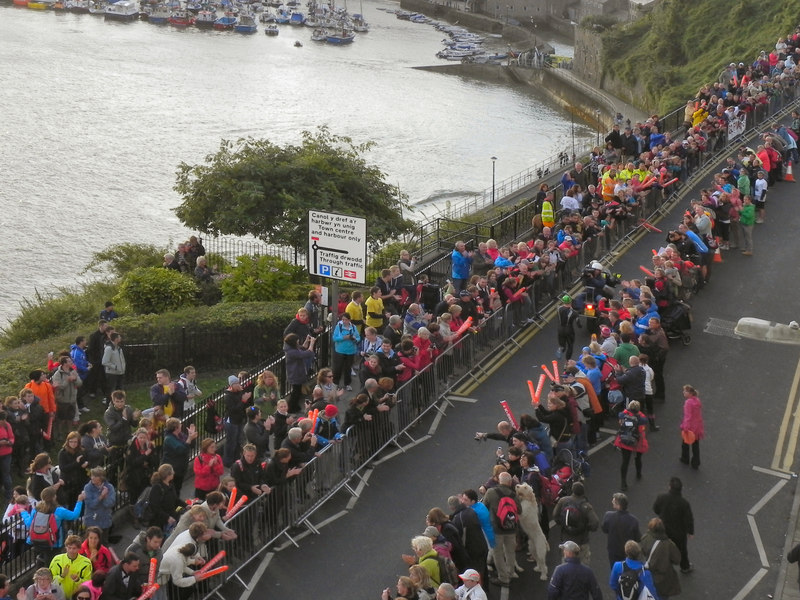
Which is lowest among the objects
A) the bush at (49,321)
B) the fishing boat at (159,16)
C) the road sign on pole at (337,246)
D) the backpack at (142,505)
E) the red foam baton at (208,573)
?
the fishing boat at (159,16)

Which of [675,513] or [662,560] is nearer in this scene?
[662,560]

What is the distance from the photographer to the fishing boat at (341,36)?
130 metres

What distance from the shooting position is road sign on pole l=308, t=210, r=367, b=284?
1828 centimetres

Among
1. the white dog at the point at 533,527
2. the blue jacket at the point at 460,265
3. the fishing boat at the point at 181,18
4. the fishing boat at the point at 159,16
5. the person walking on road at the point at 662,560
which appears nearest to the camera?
the person walking on road at the point at 662,560

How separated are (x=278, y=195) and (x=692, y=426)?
19.0 metres

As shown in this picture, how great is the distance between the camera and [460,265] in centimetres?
2216

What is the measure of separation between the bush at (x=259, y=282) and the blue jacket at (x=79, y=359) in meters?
7.49

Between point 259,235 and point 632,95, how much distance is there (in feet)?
Result: 179

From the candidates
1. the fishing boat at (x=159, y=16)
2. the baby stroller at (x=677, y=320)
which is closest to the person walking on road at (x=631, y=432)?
the baby stroller at (x=677, y=320)

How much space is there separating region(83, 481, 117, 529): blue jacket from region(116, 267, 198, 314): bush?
12.6 meters

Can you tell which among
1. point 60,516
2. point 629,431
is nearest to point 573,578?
point 629,431

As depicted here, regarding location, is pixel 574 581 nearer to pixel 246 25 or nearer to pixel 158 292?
pixel 158 292

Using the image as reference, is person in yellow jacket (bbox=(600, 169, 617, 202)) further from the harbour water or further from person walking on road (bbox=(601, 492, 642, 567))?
the harbour water

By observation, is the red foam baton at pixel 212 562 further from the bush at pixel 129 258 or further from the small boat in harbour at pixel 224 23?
A: the small boat in harbour at pixel 224 23
